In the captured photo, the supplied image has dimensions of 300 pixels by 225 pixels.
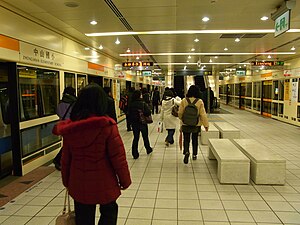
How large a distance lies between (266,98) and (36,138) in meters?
13.2

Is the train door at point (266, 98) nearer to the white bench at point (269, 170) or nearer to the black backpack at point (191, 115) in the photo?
the black backpack at point (191, 115)

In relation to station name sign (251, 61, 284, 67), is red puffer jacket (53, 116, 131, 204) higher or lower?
lower

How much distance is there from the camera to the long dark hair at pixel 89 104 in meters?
1.92

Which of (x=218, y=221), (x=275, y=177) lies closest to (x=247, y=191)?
(x=275, y=177)

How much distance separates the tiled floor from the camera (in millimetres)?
3178

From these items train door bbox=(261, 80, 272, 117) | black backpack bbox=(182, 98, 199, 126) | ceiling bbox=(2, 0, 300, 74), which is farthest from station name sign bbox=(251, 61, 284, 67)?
black backpack bbox=(182, 98, 199, 126)

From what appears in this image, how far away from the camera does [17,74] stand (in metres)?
4.68

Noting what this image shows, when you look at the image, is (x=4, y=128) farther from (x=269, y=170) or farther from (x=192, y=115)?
(x=269, y=170)

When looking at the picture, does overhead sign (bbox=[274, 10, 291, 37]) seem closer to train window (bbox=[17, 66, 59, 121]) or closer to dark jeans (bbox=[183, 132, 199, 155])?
dark jeans (bbox=[183, 132, 199, 155])

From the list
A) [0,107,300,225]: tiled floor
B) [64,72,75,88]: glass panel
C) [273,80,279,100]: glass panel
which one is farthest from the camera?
[273,80,279,100]: glass panel

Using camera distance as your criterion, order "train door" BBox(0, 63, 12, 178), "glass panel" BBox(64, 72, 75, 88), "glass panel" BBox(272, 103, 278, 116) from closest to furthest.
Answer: "train door" BBox(0, 63, 12, 178) < "glass panel" BBox(64, 72, 75, 88) < "glass panel" BBox(272, 103, 278, 116)

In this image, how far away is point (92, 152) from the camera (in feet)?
6.21

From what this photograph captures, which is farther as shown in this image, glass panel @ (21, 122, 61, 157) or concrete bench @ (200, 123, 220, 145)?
concrete bench @ (200, 123, 220, 145)

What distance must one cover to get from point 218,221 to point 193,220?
0.29 m
